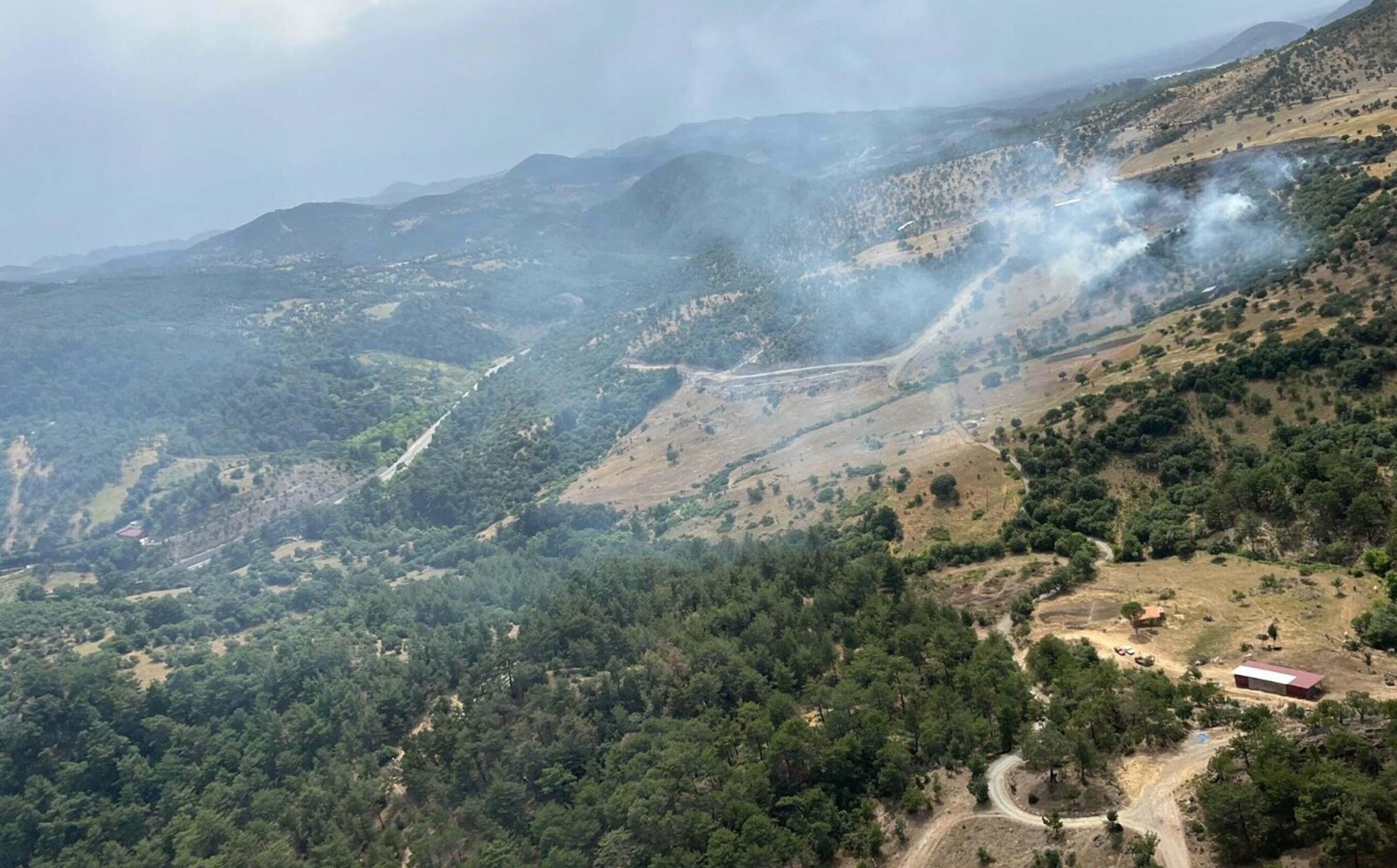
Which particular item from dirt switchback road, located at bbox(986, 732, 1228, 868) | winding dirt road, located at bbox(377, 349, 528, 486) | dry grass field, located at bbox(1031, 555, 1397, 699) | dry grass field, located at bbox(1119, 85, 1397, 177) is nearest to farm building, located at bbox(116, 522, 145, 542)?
winding dirt road, located at bbox(377, 349, 528, 486)

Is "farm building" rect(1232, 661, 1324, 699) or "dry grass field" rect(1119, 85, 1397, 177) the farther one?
"dry grass field" rect(1119, 85, 1397, 177)

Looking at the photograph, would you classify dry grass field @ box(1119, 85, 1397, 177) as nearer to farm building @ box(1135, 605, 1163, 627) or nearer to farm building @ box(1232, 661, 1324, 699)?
farm building @ box(1135, 605, 1163, 627)

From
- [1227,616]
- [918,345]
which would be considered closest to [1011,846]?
[1227,616]

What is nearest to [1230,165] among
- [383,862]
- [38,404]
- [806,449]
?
[806,449]

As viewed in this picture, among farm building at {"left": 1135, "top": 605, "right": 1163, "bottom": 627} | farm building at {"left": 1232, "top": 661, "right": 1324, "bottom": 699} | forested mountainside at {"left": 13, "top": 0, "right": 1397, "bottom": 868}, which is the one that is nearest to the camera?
farm building at {"left": 1232, "top": 661, "right": 1324, "bottom": 699}

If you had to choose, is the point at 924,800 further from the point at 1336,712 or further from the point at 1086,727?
the point at 1336,712

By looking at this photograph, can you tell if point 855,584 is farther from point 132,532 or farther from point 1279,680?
point 132,532
